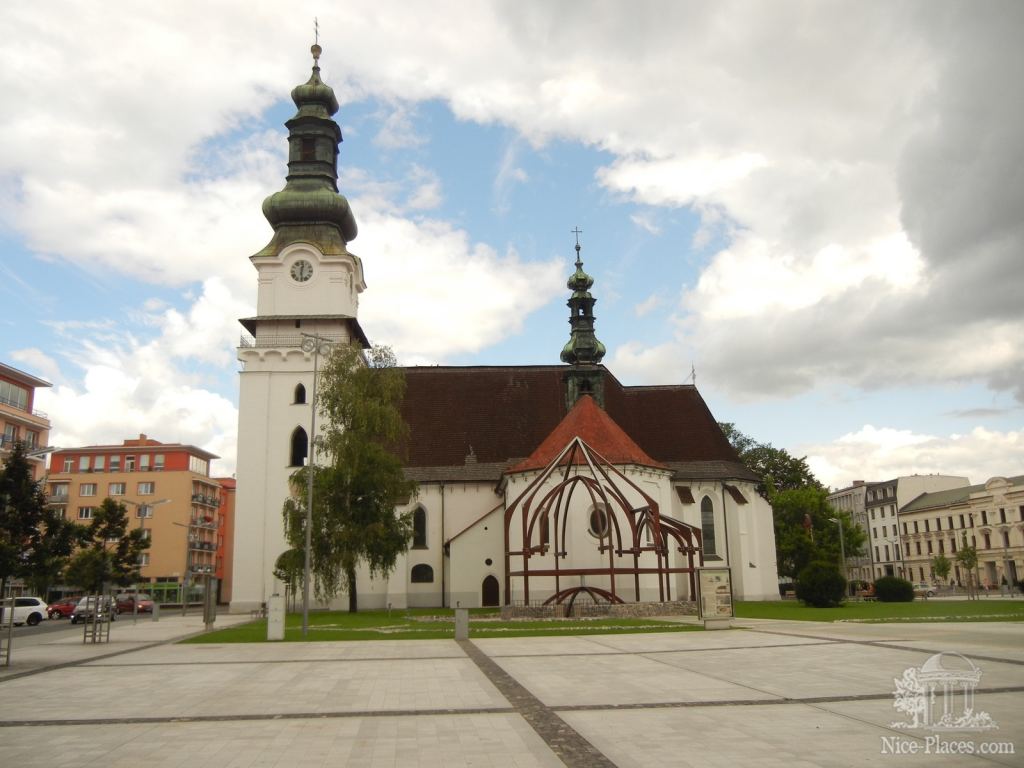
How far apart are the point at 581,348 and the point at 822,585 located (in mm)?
19448

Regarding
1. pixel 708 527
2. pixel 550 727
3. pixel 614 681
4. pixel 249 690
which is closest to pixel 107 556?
pixel 708 527

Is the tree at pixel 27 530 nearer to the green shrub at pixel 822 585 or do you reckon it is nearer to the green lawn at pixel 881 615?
the green lawn at pixel 881 615

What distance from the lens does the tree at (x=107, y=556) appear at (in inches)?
1998

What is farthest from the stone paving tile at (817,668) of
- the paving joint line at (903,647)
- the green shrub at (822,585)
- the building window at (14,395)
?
the building window at (14,395)

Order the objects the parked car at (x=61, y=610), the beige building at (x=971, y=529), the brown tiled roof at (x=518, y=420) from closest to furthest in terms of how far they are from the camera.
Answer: the brown tiled roof at (x=518, y=420) < the parked car at (x=61, y=610) < the beige building at (x=971, y=529)

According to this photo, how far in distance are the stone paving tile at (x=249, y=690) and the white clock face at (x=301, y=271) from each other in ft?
103

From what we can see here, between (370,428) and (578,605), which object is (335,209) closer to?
(370,428)

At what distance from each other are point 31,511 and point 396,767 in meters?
15.7

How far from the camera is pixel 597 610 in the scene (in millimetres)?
33062

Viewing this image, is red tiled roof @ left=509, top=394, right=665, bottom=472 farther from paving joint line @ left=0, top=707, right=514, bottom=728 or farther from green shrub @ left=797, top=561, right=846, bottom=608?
paving joint line @ left=0, top=707, right=514, bottom=728

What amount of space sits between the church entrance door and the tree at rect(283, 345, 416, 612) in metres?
7.12

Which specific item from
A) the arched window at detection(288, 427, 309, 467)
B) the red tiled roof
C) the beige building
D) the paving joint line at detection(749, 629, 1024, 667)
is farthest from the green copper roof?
the beige building

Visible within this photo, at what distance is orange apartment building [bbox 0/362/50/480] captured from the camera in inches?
2402

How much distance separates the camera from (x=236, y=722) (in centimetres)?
1148
